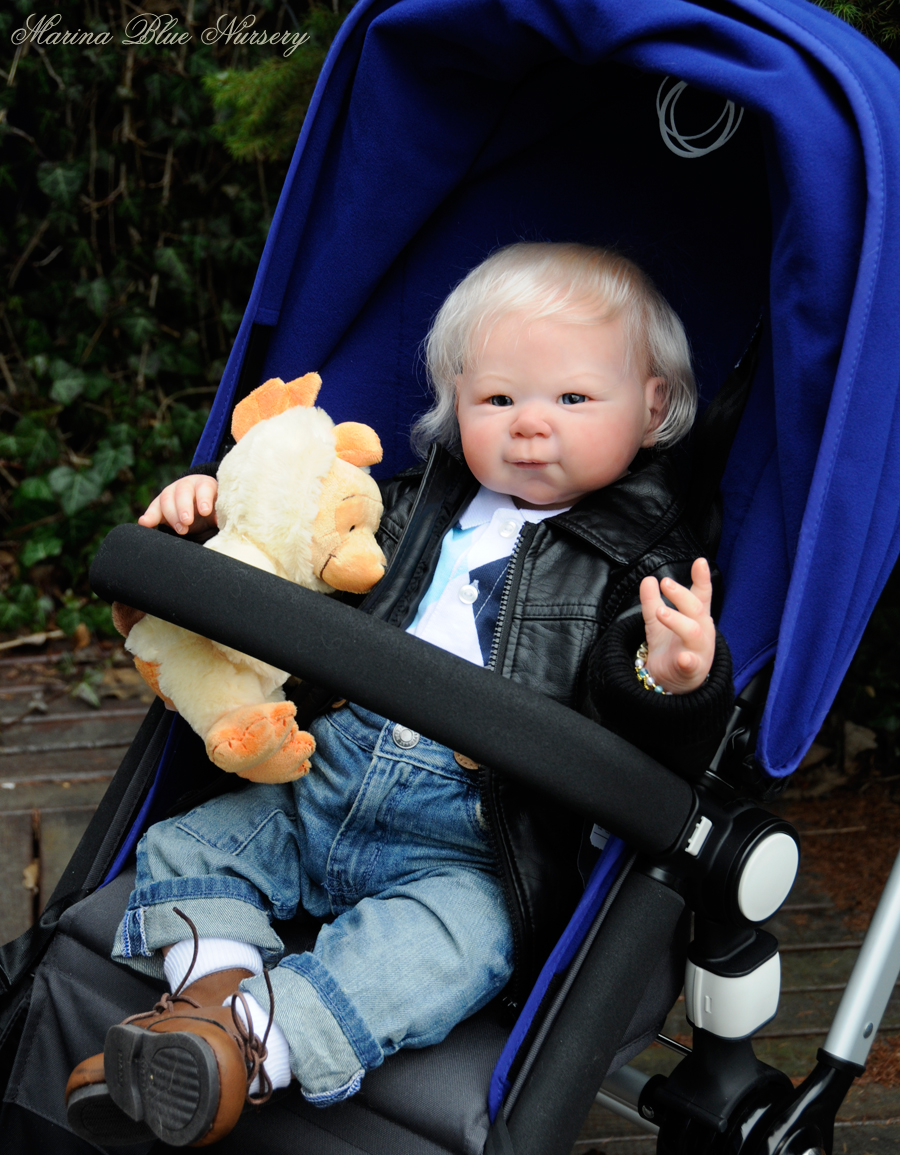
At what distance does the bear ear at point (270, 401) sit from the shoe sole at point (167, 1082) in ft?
2.15

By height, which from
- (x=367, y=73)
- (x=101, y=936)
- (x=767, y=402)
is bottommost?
(x=101, y=936)

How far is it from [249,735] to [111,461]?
2.12 meters

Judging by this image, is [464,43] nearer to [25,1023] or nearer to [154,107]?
[25,1023]

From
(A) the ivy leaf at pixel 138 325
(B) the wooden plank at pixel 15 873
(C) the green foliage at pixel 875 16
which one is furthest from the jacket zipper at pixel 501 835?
(A) the ivy leaf at pixel 138 325

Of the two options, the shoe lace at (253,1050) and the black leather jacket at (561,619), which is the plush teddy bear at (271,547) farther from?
the shoe lace at (253,1050)

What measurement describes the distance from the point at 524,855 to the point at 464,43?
0.89 m

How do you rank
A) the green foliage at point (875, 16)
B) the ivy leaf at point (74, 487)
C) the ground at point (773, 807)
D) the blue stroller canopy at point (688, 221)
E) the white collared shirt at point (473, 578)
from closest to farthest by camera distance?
the blue stroller canopy at point (688, 221)
the white collared shirt at point (473, 578)
the green foliage at point (875, 16)
the ground at point (773, 807)
the ivy leaf at point (74, 487)

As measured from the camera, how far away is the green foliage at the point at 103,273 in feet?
9.77

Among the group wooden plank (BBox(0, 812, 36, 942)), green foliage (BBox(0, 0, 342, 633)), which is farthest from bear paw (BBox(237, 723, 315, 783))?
green foliage (BBox(0, 0, 342, 633))

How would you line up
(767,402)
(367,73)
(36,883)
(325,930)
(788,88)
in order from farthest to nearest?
1. (36,883)
2. (367,73)
3. (767,402)
4. (325,930)
5. (788,88)

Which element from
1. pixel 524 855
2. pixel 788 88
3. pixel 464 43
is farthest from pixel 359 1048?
pixel 464 43

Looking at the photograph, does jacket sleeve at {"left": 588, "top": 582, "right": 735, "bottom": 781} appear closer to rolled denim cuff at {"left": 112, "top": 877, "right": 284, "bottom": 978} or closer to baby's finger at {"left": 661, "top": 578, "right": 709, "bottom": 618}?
baby's finger at {"left": 661, "top": 578, "right": 709, "bottom": 618}

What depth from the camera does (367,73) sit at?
1301 mm

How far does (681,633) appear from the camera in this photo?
94 cm
